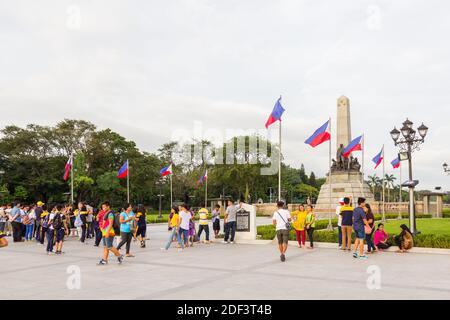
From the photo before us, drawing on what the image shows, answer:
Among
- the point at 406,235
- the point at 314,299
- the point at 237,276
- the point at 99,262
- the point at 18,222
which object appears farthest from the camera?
the point at 18,222

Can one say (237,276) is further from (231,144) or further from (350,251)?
(231,144)

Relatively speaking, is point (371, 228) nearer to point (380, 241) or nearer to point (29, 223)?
point (380, 241)

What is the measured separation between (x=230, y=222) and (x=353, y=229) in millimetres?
5012

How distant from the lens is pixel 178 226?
1455 cm

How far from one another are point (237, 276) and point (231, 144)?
5640 cm

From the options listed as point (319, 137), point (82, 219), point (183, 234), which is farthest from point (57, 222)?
point (319, 137)

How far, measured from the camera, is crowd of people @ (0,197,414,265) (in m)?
11.5

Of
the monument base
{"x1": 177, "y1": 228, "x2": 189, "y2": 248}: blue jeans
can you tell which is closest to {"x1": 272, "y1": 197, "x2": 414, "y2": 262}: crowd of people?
{"x1": 177, "y1": 228, "x2": 189, "y2": 248}: blue jeans

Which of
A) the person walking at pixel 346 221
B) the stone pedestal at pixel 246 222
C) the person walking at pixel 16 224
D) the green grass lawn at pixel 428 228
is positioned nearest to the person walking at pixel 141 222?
the stone pedestal at pixel 246 222

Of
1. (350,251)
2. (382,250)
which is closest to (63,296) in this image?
(350,251)

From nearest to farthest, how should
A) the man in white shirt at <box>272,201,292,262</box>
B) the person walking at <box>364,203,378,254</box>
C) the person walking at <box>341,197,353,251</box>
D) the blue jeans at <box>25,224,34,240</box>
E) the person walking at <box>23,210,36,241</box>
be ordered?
the man in white shirt at <box>272,201,292,262</box> → the person walking at <box>364,203,378,254</box> → the person walking at <box>341,197,353,251</box> → the person walking at <box>23,210,36,241</box> → the blue jeans at <box>25,224,34,240</box>

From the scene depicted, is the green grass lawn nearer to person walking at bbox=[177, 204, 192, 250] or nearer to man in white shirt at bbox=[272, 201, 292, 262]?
man in white shirt at bbox=[272, 201, 292, 262]

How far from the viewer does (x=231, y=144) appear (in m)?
65.2

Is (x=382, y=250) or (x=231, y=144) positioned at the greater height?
(x=231, y=144)
